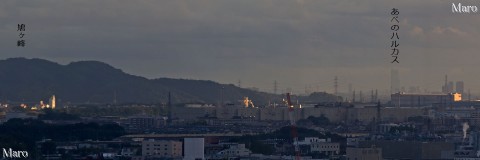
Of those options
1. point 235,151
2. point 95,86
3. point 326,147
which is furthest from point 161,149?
point 95,86

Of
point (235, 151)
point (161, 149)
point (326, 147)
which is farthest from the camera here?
point (326, 147)

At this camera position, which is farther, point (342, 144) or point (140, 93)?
point (140, 93)

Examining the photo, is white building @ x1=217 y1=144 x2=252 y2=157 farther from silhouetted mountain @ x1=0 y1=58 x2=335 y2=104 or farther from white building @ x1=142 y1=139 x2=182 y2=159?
silhouetted mountain @ x1=0 y1=58 x2=335 y2=104

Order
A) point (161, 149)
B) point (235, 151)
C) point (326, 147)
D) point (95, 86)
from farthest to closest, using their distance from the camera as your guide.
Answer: point (95, 86)
point (326, 147)
point (235, 151)
point (161, 149)

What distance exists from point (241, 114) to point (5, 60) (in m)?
46.5

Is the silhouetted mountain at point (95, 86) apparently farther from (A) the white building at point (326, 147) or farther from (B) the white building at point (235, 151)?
(B) the white building at point (235, 151)

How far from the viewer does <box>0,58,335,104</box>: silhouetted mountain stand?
13038cm

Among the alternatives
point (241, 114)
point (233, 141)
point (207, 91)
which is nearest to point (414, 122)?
point (241, 114)

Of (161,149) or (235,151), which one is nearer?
(161,149)

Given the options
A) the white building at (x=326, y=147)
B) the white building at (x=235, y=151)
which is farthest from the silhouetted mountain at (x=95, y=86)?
the white building at (x=235, y=151)

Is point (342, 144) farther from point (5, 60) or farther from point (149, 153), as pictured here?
point (5, 60)

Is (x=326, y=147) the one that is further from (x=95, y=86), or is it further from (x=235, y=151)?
(x=95, y=86)

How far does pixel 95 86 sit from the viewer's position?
A: 137875 millimetres

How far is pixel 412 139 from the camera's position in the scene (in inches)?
2103
